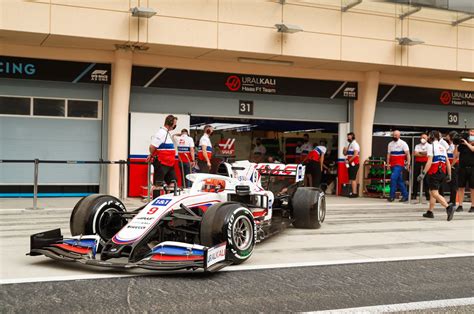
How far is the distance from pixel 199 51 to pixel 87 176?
4.17 m

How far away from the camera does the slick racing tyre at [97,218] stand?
23.4 feet

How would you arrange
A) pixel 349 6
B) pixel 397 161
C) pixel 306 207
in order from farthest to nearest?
pixel 349 6
pixel 397 161
pixel 306 207

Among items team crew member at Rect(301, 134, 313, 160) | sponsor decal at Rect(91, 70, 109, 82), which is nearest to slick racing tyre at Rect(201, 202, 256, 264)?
sponsor decal at Rect(91, 70, 109, 82)

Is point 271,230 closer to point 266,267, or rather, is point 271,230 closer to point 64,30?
point 266,267

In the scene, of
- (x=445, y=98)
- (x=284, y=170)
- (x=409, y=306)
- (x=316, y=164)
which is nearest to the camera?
(x=409, y=306)

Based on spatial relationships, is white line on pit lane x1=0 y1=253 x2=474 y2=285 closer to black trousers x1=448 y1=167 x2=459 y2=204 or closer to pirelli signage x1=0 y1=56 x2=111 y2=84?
black trousers x1=448 y1=167 x2=459 y2=204

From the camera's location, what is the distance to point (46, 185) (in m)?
15.0

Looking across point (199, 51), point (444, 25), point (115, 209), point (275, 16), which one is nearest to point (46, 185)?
point (199, 51)

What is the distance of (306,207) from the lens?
960 cm

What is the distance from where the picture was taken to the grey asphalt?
15.9ft

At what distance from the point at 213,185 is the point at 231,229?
1531mm

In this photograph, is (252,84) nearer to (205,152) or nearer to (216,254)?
(205,152)

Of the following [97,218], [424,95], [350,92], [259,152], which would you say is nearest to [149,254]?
[97,218]

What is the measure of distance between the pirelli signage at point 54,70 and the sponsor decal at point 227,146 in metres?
5.73
